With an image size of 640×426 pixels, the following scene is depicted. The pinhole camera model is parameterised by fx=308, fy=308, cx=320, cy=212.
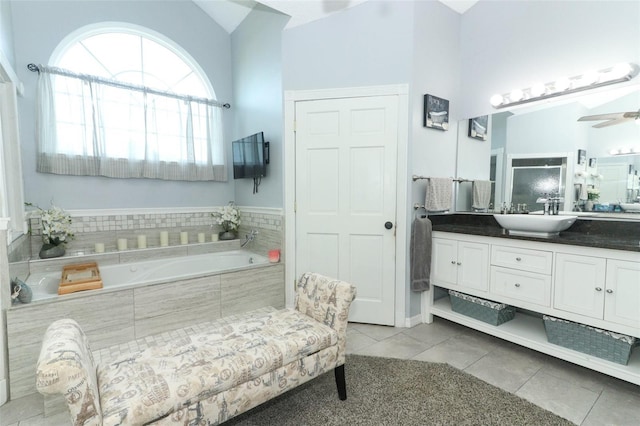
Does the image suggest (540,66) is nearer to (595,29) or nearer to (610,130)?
(595,29)

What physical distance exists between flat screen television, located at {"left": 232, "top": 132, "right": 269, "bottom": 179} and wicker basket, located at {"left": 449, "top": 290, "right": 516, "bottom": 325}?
2.35 meters

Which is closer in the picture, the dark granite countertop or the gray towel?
the dark granite countertop

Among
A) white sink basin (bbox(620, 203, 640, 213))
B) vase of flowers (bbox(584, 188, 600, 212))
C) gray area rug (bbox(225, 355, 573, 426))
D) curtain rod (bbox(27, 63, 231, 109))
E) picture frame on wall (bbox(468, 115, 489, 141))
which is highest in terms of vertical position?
curtain rod (bbox(27, 63, 231, 109))

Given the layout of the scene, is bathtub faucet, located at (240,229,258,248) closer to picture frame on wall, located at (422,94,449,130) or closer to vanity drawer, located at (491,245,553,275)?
picture frame on wall, located at (422,94,449,130)

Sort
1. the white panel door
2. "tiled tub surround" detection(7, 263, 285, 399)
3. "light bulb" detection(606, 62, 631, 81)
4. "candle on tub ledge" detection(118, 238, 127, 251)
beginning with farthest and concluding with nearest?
"candle on tub ledge" detection(118, 238, 127, 251), the white panel door, "light bulb" detection(606, 62, 631, 81), "tiled tub surround" detection(7, 263, 285, 399)

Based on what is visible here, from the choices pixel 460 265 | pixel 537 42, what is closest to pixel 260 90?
pixel 537 42

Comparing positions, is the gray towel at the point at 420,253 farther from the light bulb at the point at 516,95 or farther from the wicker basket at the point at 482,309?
the light bulb at the point at 516,95

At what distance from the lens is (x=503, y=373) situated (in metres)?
2.10

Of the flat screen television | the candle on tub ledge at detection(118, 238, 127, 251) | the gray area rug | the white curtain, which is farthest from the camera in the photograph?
the flat screen television

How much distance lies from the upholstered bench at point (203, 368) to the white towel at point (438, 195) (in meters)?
1.36

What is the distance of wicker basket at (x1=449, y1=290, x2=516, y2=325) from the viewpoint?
243 centimetres

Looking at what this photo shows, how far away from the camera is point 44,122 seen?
2990mm

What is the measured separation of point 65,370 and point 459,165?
3241mm

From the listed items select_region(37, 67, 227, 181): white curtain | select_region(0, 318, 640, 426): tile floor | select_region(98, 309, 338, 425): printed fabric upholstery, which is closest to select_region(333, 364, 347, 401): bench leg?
select_region(98, 309, 338, 425): printed fabric upholstery
